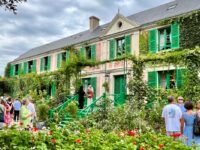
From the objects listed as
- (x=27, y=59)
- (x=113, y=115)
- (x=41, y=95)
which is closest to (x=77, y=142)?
(x=113, y=115)

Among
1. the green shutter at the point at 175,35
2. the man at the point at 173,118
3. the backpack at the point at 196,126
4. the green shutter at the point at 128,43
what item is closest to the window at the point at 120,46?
the green shutter at the point at 128,43

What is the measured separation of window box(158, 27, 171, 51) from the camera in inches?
750

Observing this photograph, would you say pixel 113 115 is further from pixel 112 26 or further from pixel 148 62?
pixel 112 26

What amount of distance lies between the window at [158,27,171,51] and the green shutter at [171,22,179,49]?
0.53 meters

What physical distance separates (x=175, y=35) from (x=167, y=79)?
2605 millimetres

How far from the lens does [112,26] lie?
23.0 metres

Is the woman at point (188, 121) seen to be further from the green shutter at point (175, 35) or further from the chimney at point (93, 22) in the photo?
the chimney at point (93, 22)

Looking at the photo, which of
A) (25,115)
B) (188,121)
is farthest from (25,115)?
(188,121)

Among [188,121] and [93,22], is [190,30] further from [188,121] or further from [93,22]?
[93,22]

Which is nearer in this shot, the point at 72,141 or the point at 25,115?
the point at 72,141

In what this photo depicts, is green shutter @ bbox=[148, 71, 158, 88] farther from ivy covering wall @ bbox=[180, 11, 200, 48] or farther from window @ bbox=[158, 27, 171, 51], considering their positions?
ivy covering wall @ bbox=[180, 11, 200, 48]

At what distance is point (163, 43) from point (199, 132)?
487 inches

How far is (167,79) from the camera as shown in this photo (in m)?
17.6

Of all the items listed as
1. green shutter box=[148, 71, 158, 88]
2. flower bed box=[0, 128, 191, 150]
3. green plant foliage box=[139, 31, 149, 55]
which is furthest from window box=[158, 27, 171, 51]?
flower bed box=[0, 128, 191, 150]
